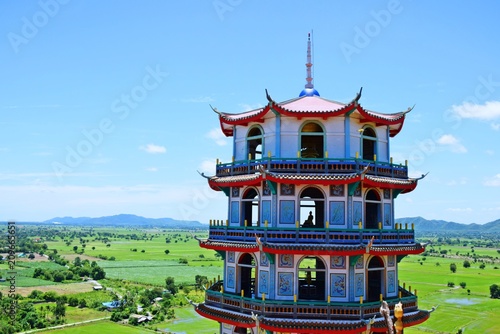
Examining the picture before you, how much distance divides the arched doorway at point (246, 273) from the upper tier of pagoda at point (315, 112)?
608 cm

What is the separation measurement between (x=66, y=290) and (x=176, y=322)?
3449 centimetres

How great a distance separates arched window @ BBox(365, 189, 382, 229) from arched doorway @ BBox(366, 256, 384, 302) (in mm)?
1563

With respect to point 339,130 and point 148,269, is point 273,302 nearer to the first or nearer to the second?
point 339,130

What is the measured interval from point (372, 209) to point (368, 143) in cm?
304

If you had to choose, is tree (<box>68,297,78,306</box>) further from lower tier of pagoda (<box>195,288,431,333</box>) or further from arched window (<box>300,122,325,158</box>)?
lower tier of pagoda (<box>195,288,431,333</box>)

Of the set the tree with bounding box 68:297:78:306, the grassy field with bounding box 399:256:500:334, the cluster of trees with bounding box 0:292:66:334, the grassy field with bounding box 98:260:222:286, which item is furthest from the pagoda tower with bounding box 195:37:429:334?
the grassy field with bounding box 98:260:222:286

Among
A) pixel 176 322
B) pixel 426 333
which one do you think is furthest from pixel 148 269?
pixel 426 333

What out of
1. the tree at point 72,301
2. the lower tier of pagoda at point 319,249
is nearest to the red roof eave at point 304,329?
the lower tier of pagoda at point 319,249

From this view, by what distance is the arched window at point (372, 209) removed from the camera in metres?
21.5

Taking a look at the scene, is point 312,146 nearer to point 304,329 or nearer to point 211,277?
point 304,329

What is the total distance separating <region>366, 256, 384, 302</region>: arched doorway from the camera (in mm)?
21469

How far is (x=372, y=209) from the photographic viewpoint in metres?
22.6

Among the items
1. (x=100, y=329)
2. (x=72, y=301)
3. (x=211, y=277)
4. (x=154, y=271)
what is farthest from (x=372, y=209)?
(x=154, y=271)

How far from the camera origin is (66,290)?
4286 inches
